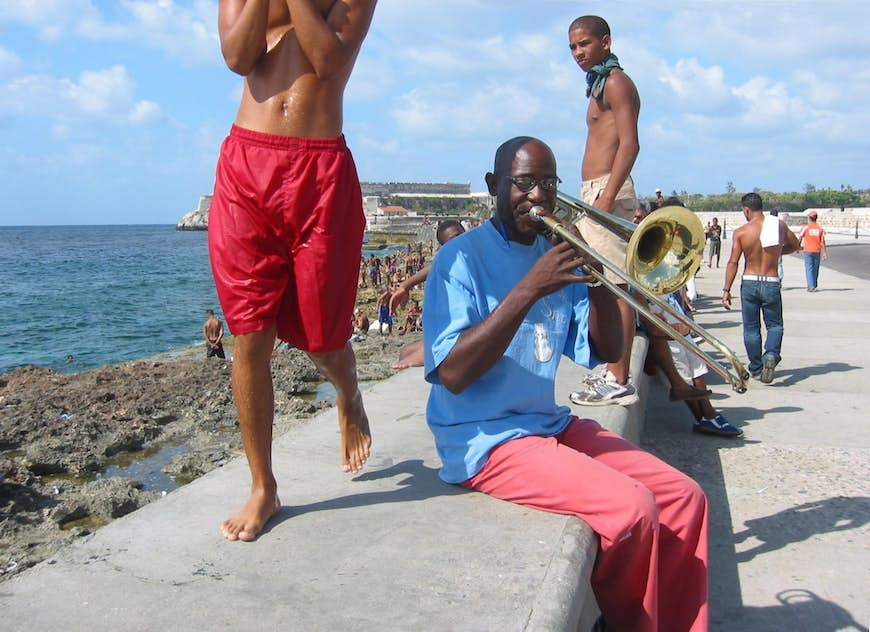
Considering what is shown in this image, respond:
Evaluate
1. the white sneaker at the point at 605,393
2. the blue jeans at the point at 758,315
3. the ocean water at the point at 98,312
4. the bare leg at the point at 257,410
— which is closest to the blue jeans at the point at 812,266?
the blue jeans at the point at 758,315

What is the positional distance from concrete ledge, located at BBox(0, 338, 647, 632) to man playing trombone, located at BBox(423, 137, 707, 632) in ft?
0.40

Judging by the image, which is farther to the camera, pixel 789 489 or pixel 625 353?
pixel 625 353

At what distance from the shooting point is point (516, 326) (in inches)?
102

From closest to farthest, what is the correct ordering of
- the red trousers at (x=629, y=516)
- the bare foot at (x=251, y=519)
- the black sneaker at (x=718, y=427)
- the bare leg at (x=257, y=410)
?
the red trousers at (x=629, y=516)
the bare foot at (x=251, y=519)
the bare leg at (x=257, y=410)
the black sneaker at (x=718, y=427)

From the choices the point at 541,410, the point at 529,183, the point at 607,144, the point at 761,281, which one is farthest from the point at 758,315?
the point at 529,183

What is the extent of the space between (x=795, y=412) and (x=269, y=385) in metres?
4.84

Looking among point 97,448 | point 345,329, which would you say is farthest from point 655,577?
point 97,448

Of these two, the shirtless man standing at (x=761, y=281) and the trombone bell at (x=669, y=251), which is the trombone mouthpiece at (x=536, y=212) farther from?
the shirtless man standing at (x=761, y=281)

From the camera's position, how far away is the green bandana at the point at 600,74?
489 cm

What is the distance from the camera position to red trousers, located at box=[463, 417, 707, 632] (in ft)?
8.17

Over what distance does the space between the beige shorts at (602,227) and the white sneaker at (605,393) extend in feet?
2.23

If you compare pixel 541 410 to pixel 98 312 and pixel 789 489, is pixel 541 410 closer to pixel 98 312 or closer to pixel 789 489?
pixel 789 489

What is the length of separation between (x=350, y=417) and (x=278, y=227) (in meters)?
0.90

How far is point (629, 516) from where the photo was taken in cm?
247
